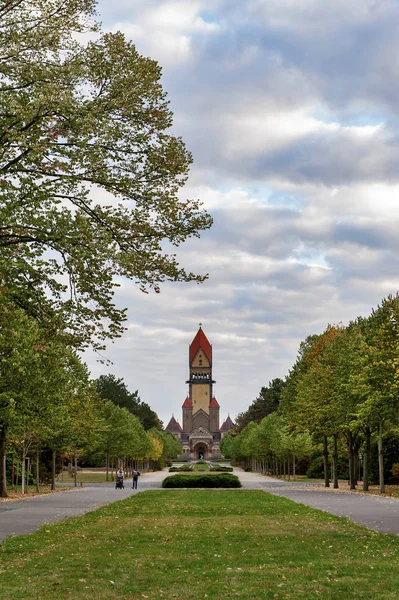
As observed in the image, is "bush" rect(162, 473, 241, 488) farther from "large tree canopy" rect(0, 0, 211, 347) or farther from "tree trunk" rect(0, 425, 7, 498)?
"large tree canopy" rect(0, 0, 211, 347)

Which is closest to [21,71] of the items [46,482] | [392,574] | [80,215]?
[80,215]

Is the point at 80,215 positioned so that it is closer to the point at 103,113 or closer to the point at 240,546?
the point at 103,113

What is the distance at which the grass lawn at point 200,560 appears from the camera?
10289mm

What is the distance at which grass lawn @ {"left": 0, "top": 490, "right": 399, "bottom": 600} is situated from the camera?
1029 cm

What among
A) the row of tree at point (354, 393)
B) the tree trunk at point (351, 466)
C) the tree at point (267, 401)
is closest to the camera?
the row of tree at point (354, 393)

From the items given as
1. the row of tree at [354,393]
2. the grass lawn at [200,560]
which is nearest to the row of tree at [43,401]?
the grass lawn at [200,560]

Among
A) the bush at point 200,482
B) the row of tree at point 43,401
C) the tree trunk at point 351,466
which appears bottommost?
the bush at point 200,482

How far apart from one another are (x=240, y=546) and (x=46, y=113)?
9.38m

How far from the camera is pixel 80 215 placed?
49.3 feet

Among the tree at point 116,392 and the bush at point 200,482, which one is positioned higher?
the tree at point 116,392

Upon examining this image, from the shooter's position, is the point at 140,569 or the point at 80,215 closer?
the point at 140,569

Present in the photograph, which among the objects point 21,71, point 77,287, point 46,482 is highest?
point 21,71

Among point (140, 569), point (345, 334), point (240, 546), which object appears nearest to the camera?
point (140, 569)

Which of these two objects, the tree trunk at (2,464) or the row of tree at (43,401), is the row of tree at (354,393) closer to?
the row of tree at (43,401)
